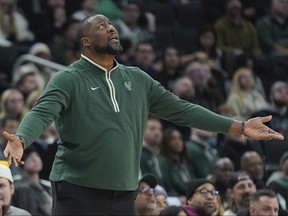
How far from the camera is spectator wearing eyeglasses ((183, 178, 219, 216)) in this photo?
28.6 feet

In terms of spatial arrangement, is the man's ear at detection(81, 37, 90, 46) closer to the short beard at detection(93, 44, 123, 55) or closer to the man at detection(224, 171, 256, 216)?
the short beard at detection(93, 44, 123, 55)

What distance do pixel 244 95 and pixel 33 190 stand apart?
4.89 metres

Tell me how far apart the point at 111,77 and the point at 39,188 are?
380 cm

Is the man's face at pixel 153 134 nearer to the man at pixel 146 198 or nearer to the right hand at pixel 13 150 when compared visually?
the man at pixel 146 198

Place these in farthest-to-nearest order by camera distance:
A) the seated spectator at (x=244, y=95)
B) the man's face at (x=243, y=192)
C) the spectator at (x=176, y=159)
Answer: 1. the seated spectator at (x=244, y=95)
2. the spectator at (x=176, y=159)
3. the man's face at (x=243, y=192)

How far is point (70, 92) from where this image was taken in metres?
5.82

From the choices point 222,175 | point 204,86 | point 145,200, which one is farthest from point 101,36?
point 204,86

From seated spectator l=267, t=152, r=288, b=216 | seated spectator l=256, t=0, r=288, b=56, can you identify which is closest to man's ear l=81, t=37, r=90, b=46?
seated spectator l=267, t=152, r=288, b=216

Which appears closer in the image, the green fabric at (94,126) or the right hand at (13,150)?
the right hand at (13,150)

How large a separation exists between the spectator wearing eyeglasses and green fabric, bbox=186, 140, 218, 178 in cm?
239

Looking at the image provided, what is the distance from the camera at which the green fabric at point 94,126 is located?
5.77 meters

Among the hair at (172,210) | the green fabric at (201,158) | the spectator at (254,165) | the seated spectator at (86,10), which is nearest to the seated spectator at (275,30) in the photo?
the seated spectator at (86,10)

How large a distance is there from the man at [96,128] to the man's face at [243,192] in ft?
10.8

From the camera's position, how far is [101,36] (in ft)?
19.6
